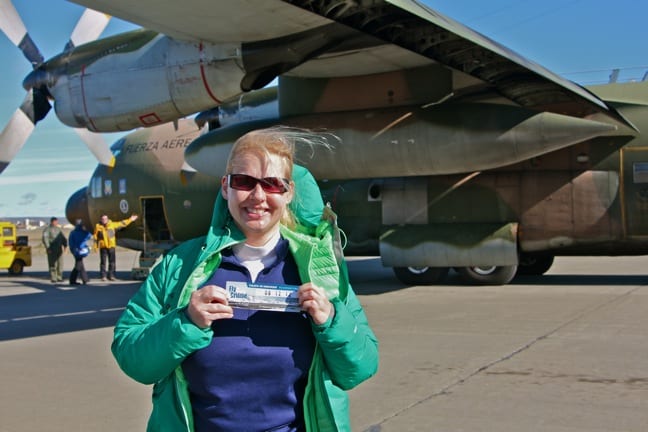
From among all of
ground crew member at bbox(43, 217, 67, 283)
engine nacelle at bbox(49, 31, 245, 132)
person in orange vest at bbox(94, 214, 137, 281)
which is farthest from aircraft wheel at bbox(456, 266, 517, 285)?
ground crew member at bbox(43, 217, 67, 283)

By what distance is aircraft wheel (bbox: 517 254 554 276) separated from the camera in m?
15.8

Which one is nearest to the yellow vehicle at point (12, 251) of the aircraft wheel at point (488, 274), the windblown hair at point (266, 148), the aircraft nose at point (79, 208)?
the aircraft nose at point (79, 208)

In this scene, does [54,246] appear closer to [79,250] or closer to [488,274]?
[79,250]

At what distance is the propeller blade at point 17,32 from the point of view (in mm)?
13055

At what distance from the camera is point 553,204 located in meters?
13.5

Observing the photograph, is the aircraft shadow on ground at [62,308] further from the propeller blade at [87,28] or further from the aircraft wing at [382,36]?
the propeller blade at [87,28]

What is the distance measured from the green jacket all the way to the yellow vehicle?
70.8 ft

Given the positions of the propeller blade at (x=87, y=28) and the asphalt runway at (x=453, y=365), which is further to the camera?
the propeller blade at (x=87, y=28)

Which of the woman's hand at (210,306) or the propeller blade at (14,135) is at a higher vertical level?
the propeller blade at (14,135)

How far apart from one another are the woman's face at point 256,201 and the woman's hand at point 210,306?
0.35 m

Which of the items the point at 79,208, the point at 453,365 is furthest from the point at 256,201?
the point at 79,208

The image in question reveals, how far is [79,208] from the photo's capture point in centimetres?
2127

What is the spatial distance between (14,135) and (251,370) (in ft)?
39.2

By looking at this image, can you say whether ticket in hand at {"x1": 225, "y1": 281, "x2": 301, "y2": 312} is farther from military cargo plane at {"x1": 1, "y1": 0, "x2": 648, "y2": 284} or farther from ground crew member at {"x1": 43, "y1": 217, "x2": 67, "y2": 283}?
ground crew member at {"x1": 43, "y1": 217, "x2": 67, "y2": 283}
